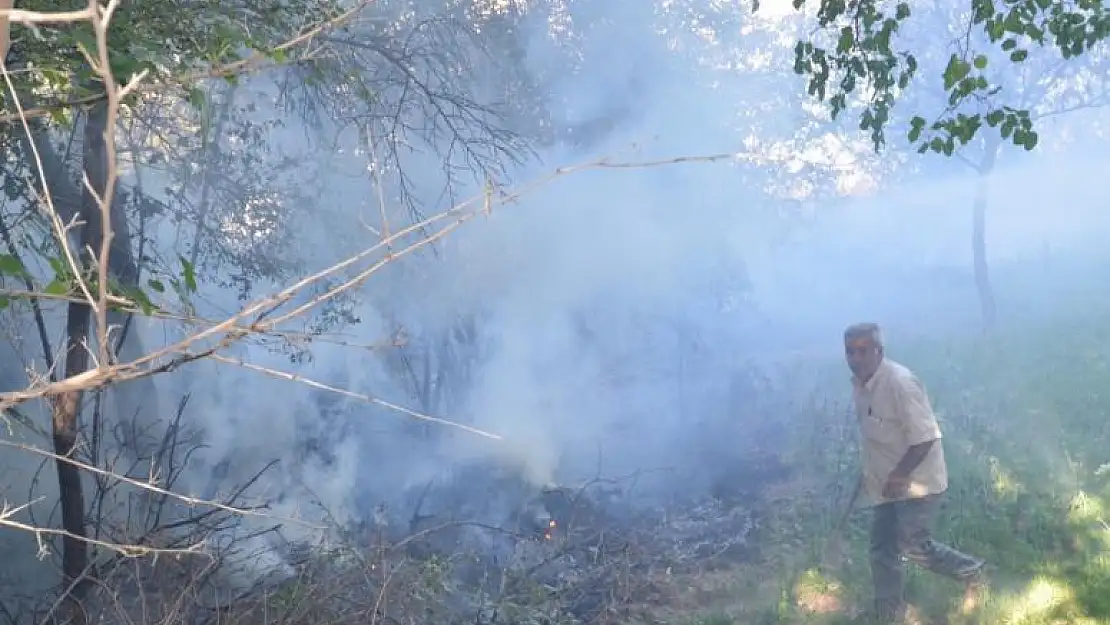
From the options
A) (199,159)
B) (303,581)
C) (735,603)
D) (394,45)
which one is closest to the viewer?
(303,581)

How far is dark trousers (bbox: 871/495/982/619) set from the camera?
4.59 m

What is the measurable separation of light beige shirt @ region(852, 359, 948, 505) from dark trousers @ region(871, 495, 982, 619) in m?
0.09

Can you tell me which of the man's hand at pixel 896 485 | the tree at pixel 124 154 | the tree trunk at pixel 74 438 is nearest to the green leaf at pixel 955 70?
the man's hand at pixel 896 485

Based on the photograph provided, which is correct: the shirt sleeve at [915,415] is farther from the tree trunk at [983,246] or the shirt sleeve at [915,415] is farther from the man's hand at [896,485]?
the tree trunk at [983,246]

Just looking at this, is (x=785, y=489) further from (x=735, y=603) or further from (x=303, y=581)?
(x=303, y=581)

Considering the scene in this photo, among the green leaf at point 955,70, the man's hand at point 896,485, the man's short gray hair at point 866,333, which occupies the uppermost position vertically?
the green leaf at point 955,70

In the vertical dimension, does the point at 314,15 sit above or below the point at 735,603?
above

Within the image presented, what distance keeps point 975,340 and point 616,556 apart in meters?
8.73

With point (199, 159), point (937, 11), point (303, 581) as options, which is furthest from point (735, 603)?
point (937, 11)

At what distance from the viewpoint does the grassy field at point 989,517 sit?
185 inches

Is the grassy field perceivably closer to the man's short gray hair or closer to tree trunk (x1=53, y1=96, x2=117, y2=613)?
the man's short gray hair

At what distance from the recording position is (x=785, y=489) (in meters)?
7.59

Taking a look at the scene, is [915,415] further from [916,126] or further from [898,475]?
[916,126]

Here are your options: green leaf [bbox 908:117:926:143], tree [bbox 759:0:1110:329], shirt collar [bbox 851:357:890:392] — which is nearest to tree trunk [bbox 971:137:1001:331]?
tree [bbox 759:0:1110:329]
